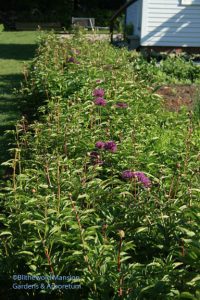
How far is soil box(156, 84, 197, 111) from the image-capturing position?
A: 7062 mm

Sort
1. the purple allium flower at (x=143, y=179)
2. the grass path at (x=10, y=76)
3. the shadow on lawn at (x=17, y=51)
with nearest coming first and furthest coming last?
the purple allium flower at (x=143, y=179) → the grass path at (x=10, y=76) → the shadow on lawn at (x=17, y=51)

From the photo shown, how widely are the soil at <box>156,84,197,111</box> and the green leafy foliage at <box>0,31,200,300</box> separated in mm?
1750

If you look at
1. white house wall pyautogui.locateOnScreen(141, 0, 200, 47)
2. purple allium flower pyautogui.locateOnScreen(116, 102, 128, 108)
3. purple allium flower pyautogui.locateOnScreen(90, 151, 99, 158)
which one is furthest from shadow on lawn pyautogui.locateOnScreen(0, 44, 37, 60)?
purple allium flower pyautogui.locateOnScreen(90, 151, 99, 158)

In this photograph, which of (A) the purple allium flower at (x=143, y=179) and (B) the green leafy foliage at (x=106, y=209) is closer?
(B) the green leafy foliage at (x=106, y=209)

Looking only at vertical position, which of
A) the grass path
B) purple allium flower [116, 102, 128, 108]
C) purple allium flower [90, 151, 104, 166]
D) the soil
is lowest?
the grass path

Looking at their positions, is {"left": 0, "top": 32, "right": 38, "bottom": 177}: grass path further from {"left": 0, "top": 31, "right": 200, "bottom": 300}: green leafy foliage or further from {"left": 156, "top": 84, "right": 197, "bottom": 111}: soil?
{"left": 156, "top": 84, "right": 197, "bottom": 111}: soil

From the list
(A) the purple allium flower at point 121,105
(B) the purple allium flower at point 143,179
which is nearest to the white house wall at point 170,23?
(A) the purple allium flower at point 121,105

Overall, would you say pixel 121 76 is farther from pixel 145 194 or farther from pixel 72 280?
pixel 72 280

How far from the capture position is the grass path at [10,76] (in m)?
7.34

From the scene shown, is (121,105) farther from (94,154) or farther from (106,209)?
(106,209)

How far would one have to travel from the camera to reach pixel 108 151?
401 centimetres

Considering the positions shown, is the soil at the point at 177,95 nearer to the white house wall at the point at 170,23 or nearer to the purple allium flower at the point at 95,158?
the purple allium flower at the point at 95,158

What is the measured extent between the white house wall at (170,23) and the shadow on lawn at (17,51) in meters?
4.41

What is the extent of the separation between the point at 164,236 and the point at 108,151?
4.52 feet
